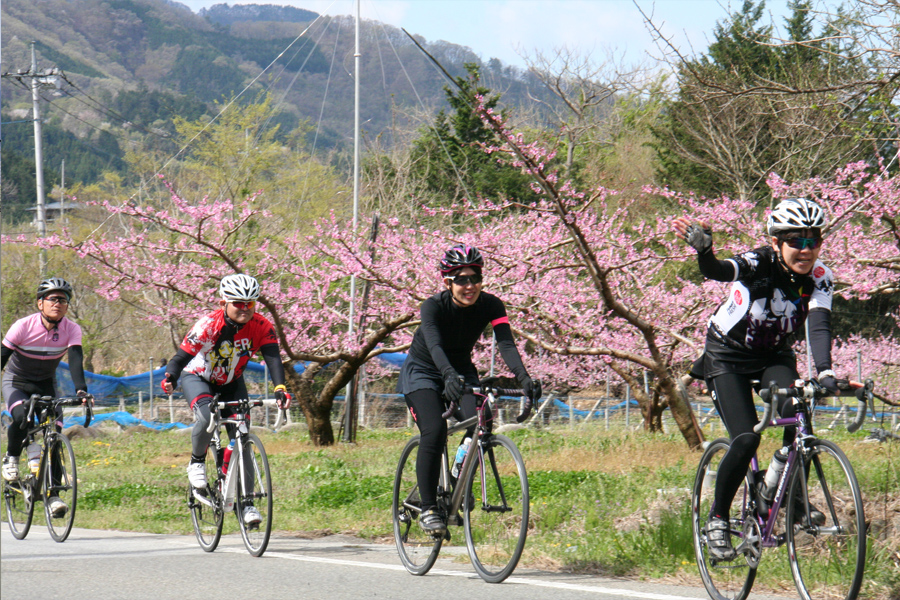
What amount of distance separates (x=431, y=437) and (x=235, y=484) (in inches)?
80.5

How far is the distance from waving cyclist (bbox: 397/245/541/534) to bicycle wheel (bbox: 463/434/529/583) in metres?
0.20

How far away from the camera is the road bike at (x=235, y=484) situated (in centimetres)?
691

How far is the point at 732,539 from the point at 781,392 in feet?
3.23

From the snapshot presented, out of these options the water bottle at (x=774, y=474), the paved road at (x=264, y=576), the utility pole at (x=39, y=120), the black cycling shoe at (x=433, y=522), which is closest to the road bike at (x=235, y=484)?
the paved road at (x=264, y=576)

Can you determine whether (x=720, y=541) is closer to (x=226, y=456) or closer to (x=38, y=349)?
(x=226, y=456)

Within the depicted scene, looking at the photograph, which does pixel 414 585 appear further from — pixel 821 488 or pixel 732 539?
pixel 821 488

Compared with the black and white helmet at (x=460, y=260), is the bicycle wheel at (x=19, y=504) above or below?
below

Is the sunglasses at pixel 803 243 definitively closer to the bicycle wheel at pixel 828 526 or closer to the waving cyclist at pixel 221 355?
the bicycle wheel at pixel 828 526

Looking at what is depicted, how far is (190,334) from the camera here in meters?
7.44

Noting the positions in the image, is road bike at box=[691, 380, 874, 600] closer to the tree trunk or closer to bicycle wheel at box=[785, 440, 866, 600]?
bicycle wheel at box=[785, 440, 866, 600]

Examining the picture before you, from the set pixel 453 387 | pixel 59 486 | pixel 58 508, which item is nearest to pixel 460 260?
pixel 453 387

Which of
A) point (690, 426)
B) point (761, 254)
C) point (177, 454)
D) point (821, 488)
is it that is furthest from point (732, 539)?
point (177, 454)

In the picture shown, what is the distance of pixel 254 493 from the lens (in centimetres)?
701

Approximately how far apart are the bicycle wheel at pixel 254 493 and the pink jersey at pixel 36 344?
243cm
